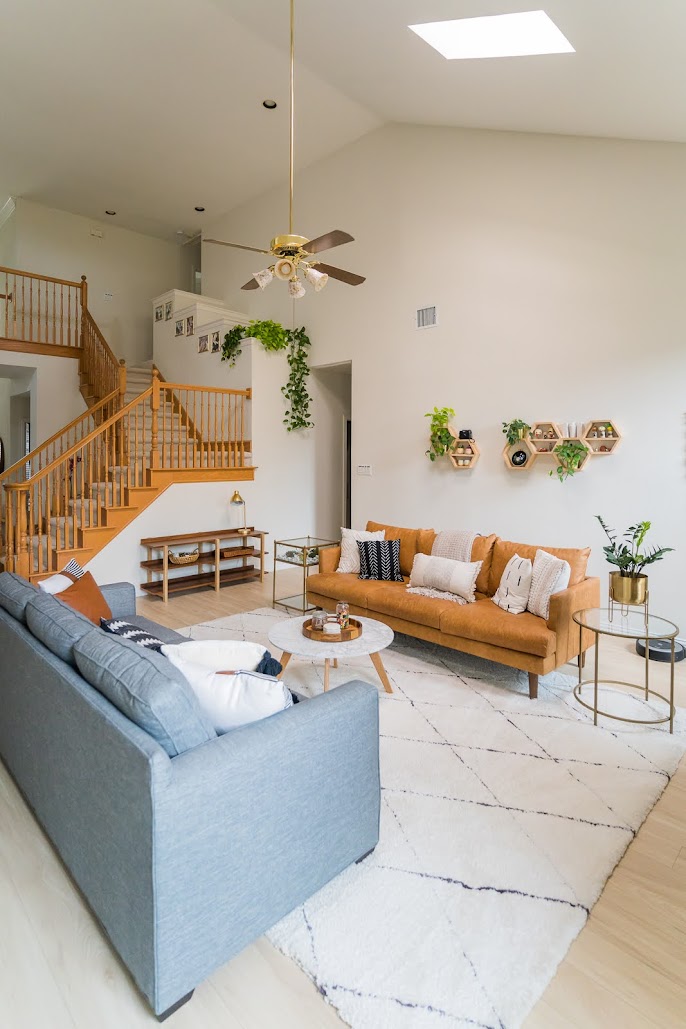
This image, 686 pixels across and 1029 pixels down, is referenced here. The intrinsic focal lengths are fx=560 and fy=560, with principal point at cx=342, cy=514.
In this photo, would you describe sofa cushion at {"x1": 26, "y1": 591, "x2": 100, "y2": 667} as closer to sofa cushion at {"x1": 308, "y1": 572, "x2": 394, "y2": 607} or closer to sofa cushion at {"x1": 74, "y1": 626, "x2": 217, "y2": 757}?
sofa cushion at {"x1": 74, "y1": 626, "x2": 217, "y2": 757}

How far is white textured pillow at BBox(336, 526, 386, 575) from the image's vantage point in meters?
5.05

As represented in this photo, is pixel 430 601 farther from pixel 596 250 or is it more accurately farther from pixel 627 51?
pixel 627 51

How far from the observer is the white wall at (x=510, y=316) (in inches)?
175

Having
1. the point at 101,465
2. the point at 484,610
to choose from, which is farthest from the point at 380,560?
the point at 101,465

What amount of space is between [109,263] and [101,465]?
4258 millimetres

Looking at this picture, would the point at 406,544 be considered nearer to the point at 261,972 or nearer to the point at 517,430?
the point at 517,430

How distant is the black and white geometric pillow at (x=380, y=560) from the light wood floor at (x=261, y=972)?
2.92 metres

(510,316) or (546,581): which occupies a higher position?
(510,316)

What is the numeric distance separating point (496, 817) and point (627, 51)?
4263mm

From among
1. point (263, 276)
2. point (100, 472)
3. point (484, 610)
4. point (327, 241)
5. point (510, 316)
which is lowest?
point (484, 610)

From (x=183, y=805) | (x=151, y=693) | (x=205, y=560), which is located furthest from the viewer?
(x=205, y=560)

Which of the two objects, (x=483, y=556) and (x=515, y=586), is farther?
(x=483, y=556)

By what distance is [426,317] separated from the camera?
19.6 feet

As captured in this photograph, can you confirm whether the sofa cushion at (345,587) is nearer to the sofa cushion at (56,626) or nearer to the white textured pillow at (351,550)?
the white textured pillow at (351,550)
